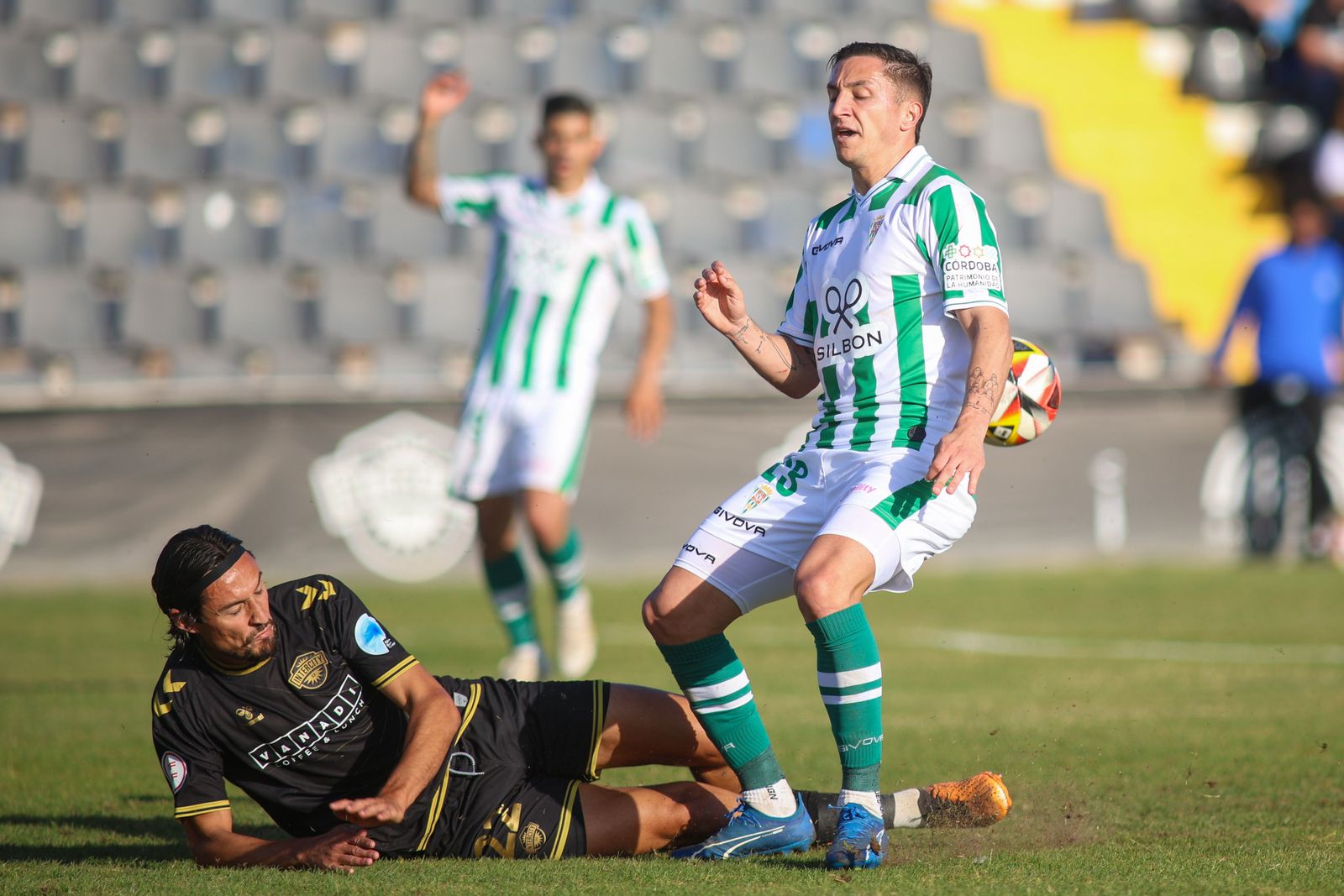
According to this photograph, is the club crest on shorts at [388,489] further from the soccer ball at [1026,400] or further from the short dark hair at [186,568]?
the short dark hair at [186,568]

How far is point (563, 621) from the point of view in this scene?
7664mm

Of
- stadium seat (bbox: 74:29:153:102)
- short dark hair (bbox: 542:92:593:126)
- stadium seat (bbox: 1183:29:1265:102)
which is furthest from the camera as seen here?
stadium seat (bbox: 1183:29:1265:102)

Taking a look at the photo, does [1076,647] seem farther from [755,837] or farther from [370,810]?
[370,810]

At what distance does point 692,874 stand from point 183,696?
1358 millimetres

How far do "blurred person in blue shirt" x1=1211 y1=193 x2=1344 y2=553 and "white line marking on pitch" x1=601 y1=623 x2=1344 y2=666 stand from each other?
14.6ft

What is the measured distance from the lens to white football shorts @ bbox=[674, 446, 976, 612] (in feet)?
12.8

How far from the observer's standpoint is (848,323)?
4148 millimetres

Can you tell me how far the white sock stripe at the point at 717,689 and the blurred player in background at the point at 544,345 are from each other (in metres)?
3.46

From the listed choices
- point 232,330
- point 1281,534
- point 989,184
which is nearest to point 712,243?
point 989,184

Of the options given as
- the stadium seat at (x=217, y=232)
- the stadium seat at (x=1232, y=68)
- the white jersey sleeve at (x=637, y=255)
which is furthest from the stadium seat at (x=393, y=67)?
the white jersey sleeve at (x=637, y=255)

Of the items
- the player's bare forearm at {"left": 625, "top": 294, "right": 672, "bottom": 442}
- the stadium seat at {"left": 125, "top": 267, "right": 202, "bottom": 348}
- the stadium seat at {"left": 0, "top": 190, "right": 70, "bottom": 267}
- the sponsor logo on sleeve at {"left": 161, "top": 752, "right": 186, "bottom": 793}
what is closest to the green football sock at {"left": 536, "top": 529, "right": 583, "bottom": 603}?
the player's bare forearm at {"left": 625, "top": 294, "right": 672, "bottom": 442}

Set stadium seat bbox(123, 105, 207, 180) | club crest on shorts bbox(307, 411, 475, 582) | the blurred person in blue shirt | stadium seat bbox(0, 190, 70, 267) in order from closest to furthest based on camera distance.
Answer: club crest on shorts bbox(307, 411, 475, 582), the blurred person in blue shirt, stadium seat bbox(0, 190, 70, 267), stadium seat bbox(123, 105, 207, 180)

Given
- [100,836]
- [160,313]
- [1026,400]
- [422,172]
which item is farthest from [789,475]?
[160,313]

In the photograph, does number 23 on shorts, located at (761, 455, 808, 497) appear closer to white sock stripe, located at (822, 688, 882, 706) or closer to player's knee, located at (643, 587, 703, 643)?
player's knee, located at (643, 587, 703, 643)
